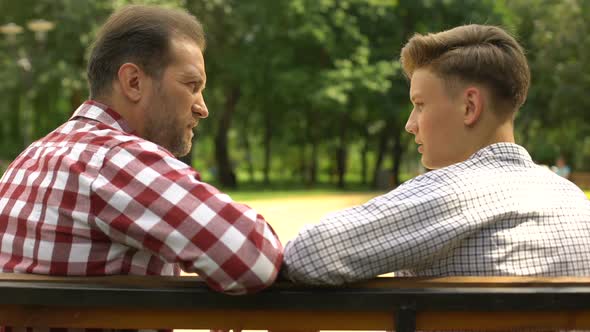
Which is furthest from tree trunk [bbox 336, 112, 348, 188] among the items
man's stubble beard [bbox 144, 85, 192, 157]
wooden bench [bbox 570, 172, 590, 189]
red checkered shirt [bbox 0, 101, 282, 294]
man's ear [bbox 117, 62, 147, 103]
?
red checkered shirt [bbox 0, 101, 282, 294]

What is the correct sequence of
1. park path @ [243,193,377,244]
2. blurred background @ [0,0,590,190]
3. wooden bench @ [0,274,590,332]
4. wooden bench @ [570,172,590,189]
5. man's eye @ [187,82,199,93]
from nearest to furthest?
wooden bench @ [0,274,590,332] → man's eye @ [187,82,199,93] → park path @ [243,193,377,244] → blurred background @ [0,0,590,190] → wooden bench @ [570,172,590,189]

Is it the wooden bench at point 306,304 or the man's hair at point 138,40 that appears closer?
the wooden bench at point 306,304

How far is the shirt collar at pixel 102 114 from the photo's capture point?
2.22 meters

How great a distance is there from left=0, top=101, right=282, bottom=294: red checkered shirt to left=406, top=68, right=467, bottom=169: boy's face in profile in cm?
57

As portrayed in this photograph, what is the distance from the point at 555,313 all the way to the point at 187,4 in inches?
1226

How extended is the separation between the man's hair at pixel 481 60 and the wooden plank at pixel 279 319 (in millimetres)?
630

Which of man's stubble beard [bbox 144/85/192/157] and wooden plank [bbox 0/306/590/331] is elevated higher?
man's stubble beard [bbox 144/85/192/157]

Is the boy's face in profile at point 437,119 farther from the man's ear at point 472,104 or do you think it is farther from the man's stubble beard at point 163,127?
the man's stubble beard at point 163,127

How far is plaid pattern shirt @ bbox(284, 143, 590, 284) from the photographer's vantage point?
1.85m

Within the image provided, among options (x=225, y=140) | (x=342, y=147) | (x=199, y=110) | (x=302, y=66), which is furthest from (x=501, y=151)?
(x=342, y=147)

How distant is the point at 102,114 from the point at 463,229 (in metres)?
0.95

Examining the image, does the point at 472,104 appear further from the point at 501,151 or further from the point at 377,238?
the point at 377,238

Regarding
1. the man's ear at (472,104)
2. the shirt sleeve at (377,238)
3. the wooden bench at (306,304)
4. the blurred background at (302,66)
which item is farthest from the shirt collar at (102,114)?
the blurred background at (302,66)

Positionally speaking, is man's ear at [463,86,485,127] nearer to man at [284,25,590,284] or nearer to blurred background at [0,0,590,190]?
man at [284,25,590,284]
